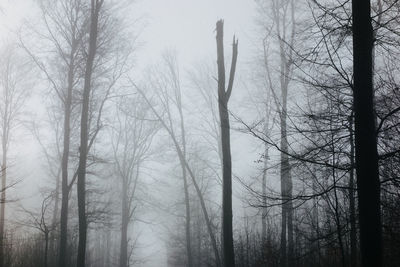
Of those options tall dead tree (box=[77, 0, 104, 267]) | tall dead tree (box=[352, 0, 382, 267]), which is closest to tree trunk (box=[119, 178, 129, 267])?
tall dead tree (box=[77, 0, 104, 267])

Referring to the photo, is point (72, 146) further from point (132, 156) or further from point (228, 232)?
point (228, 232)

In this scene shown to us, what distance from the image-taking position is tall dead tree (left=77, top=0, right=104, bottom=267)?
9.83 metres

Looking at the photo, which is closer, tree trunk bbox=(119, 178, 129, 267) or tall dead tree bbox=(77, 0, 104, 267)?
tall dead tree bbox=(77, 0, 104, 267)

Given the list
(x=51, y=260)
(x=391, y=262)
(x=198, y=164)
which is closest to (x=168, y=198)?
(x=198, y=164)

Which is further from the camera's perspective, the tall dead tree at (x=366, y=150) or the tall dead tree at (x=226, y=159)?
the tall dead tree at (x=226, y=159)

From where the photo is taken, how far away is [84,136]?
33.5ft

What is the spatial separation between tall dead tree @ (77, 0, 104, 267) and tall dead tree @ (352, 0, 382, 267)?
300 inches

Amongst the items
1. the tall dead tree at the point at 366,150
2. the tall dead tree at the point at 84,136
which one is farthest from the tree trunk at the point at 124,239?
the tall dead tree at the point at 366,150

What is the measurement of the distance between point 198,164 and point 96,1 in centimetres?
2112

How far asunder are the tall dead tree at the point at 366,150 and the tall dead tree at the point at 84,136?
7.62 meters

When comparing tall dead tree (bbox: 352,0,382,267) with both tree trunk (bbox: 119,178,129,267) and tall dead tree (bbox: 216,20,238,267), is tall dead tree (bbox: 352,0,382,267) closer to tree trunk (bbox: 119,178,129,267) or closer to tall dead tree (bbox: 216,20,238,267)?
tall dead tree (bbox: 216,20,238,267)

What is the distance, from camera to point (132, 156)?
2488 cm

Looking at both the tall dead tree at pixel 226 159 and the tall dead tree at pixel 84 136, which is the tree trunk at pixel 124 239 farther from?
the tall dead tree at pixel 226 159

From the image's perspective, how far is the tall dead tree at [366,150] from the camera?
4008 millimetres
